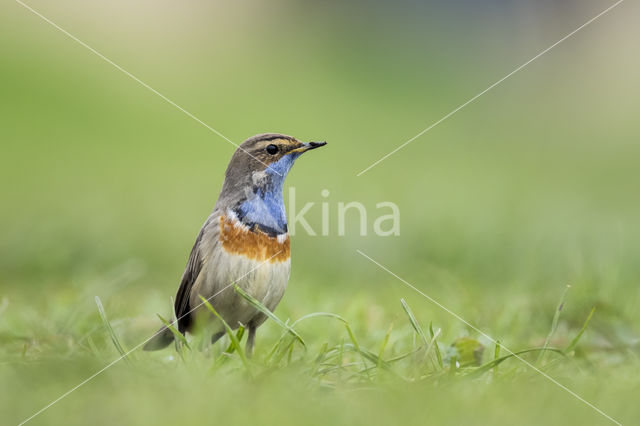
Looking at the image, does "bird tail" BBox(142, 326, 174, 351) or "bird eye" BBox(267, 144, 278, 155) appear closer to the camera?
"bird tail" BBox(142, 326, 174, 351)

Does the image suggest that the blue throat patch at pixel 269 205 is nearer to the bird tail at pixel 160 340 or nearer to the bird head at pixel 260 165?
the bird head at pixel 260 165

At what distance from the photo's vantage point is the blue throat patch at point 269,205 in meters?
4.05

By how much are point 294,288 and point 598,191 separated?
188 inches

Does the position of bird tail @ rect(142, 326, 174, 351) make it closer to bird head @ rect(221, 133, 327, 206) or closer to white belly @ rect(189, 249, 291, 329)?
white belly @ rect(189, 249, 291, 329)

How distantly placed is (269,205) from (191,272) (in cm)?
57

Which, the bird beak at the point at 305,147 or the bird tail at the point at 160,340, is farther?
the bird beak at the point at 305,147

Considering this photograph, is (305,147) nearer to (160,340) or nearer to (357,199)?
(160,340)

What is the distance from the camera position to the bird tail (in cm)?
409

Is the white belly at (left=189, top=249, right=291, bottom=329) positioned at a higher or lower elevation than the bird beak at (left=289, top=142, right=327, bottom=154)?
lower

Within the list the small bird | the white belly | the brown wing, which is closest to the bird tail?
the small bird

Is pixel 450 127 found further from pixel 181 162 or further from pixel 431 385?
pixel 431 385

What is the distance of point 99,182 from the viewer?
991 cm

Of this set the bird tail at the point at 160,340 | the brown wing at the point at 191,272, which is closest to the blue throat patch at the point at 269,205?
the brown wing at the point at 191,272

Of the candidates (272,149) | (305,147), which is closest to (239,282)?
(272,149)
